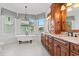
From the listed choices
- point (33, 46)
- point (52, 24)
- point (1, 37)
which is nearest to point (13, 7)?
point (1, 37)

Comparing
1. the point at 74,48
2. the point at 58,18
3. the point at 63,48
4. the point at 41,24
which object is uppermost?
the point at 58,18

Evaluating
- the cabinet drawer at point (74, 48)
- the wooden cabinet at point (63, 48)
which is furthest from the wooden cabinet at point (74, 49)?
the wooden cabinet at point (63, 48)

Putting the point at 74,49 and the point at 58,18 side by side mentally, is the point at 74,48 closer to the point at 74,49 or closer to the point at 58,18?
the point at 74,49

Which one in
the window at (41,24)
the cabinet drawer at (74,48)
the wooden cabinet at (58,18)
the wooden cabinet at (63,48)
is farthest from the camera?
the wooden cabinet at (58,18)

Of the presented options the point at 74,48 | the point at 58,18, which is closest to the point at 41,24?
the point at 58,18

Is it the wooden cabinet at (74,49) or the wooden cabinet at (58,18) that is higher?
the wooden cabinet at (58,18)

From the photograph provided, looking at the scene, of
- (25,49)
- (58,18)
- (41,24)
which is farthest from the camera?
(58,18)

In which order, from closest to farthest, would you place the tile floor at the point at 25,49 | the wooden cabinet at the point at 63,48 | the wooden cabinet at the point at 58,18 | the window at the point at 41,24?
the wooden cabinet at the point at 63,48, the window at the point at 41,24, the tile floor at the point at 25,49, the wooden cabinet at the point at 58,18

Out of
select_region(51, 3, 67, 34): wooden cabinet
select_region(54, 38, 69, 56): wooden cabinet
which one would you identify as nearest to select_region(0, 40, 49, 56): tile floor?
select_region(51, 3, 67, 34): wooden cabinet

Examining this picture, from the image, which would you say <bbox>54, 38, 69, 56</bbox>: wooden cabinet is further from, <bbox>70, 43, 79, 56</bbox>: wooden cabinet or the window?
the window

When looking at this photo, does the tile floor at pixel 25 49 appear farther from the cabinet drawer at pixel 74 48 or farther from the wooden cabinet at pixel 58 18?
the cabinet drawer at pixel 74 48

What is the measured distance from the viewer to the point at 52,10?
18.1 ft

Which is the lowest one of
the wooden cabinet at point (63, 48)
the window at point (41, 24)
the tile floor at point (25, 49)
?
the tile floor at point (25, 49)

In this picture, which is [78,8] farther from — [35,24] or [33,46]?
[33,46]
